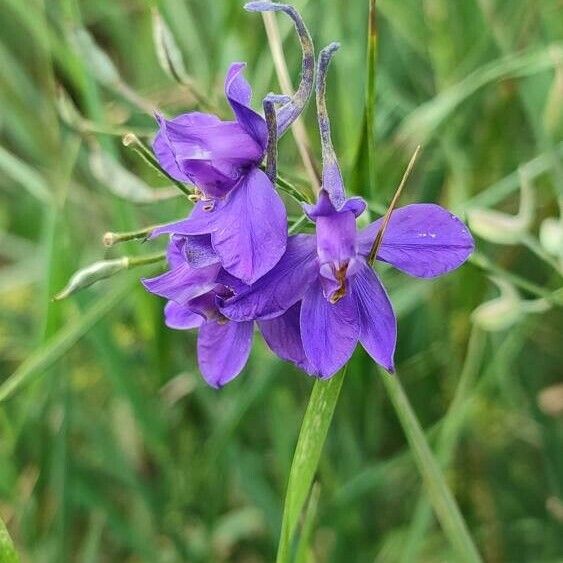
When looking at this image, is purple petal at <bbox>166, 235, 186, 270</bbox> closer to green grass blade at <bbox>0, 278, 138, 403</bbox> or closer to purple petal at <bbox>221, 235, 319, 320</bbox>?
purple petal at <bbox>221, 235, 319, 320</bbox>

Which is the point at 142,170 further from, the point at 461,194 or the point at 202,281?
the point at 202,281

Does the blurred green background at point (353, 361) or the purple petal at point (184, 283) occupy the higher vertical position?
the purple petal at point (184, 283)

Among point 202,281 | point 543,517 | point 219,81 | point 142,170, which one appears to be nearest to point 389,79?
Result: point 219,81

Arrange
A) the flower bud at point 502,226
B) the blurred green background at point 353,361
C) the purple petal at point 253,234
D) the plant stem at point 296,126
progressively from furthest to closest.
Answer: the blurred green background at point 353,361 < the flower bud at point 502,226 < the plant stem at point 296,126 < the purple petal at point 253,234

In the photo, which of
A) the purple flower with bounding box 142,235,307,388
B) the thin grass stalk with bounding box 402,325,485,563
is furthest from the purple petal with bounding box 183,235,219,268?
the thin grass stalk with bounding box 402,325,485,563

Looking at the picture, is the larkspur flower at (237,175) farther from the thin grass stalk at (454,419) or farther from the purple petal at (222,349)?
the thin grass stalk at (454,419)

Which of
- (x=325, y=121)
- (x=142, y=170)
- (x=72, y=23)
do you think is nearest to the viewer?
(x=325, y=121)

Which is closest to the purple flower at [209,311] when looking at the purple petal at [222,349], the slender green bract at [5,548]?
the purple petal at [222,349]
